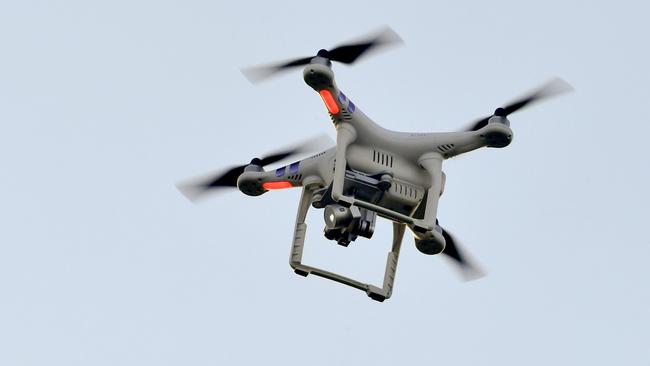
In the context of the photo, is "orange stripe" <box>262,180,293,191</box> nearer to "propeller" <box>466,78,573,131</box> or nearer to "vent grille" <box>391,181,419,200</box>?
"vent grille" <box>391,181,419,200</box>

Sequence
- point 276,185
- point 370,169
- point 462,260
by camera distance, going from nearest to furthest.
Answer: point 370,169, point 276,185, point 462,260

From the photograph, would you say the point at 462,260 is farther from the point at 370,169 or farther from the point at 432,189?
the point at 370,169

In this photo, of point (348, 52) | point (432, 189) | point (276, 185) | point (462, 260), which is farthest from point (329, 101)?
point (462, 260)

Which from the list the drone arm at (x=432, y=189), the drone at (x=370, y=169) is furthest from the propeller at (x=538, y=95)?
the drone arm at (x=432, y=189)

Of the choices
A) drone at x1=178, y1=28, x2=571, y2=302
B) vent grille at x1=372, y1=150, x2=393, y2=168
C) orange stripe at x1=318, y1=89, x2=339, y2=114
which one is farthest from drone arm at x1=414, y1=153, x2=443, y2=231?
orange stripe at x1=318, y1=89, x2=339, y2=114

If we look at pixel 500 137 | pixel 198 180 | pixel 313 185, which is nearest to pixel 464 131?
pixel 500 137

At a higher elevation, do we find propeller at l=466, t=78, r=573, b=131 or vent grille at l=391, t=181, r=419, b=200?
propeller at l=466, t=78, r=573, b=131

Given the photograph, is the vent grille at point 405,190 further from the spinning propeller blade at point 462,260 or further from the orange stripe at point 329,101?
the spinning propeller blade at point 462,260
